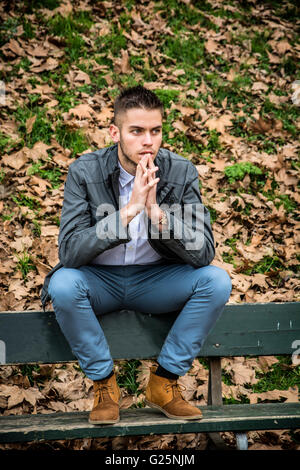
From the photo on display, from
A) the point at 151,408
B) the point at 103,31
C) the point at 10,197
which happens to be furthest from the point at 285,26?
the point at 151,408

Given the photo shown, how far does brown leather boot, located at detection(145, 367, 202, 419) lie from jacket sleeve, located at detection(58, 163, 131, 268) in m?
0.83

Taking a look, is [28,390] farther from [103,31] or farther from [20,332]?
[103,31]

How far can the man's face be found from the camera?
2.77m

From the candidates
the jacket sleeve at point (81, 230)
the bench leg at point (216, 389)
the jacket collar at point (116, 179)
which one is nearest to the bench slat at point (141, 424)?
the bench leg at point (216, 389)

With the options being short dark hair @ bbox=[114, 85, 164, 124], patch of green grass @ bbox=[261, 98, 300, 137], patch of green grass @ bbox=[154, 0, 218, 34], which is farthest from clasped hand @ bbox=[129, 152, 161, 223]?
patch of green grass @ bbox=[154, 0, 218, 34]

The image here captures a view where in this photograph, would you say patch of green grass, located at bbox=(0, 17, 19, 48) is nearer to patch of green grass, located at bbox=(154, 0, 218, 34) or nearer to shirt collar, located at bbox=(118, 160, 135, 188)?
patch of green grass, located at bbox=(154, 0, 218, 34)

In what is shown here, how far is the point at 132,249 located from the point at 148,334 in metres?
0.55

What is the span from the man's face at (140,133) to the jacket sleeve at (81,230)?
348 mm

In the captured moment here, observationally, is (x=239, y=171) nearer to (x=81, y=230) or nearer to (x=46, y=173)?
(x=46, y=173)

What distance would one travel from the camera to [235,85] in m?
6.33

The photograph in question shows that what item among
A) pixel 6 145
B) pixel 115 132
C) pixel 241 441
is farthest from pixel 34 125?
pixel 241 441

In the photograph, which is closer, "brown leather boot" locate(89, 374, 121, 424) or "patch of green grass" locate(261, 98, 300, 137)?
"brown leather boot" locate(89, 374, 121, 424)

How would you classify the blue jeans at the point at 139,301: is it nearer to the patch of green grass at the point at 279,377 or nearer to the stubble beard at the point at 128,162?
the stubble beard at the point at 128,162

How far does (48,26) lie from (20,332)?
17.2 ft
